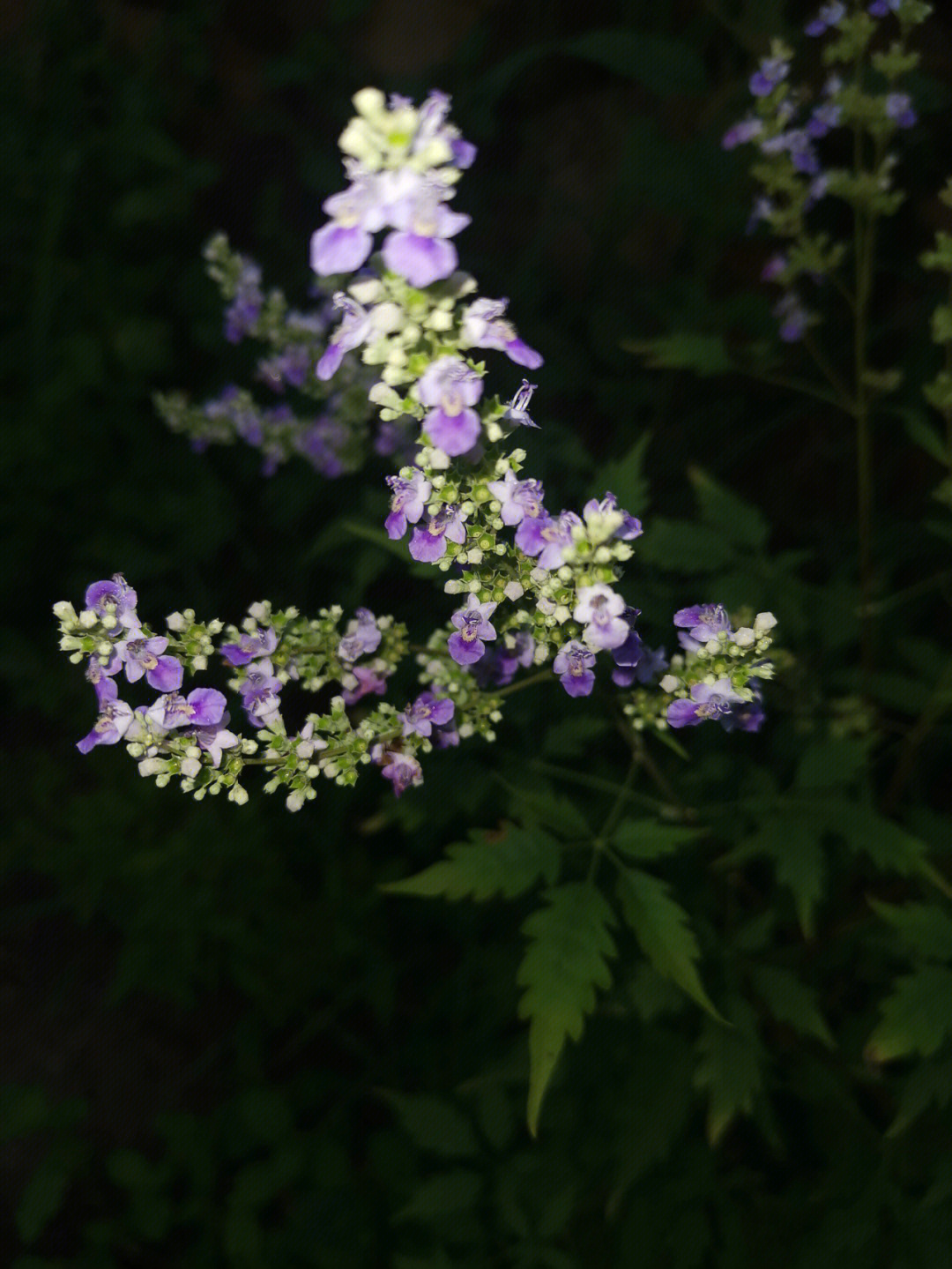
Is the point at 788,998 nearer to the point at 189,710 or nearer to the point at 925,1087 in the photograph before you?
the point at 925,1087

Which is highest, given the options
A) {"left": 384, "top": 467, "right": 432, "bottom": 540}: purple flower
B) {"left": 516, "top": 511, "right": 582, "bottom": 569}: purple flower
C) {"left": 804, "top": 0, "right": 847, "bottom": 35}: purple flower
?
{"left": 804, "top": 0, "right": 847, "bottom": 35}: purple flower

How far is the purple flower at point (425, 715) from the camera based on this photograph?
7.73 ft

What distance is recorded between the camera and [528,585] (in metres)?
2.00

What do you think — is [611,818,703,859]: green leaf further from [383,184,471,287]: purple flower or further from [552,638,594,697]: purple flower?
[383,184,471,287]: purple flower

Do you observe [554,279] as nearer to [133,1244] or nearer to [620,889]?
[620,889]

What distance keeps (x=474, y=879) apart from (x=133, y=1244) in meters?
2.84

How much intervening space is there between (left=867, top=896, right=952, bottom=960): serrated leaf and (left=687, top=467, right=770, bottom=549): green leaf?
1253mm

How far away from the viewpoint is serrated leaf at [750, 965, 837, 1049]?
2916mm

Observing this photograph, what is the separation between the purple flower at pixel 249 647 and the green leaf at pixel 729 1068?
1.69m

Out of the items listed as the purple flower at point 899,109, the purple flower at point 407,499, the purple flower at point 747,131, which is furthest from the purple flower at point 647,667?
the purple flower at point 899,109

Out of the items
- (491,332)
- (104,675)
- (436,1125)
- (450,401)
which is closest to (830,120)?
(491,332)

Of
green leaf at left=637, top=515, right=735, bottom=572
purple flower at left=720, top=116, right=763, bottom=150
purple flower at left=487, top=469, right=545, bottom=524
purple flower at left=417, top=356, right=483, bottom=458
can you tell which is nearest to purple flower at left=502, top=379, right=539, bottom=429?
purple flower at left=487, top=469, right=545, bottom=524

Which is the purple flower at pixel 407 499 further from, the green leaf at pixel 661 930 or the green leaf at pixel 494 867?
the green leaf at pixel 661 930

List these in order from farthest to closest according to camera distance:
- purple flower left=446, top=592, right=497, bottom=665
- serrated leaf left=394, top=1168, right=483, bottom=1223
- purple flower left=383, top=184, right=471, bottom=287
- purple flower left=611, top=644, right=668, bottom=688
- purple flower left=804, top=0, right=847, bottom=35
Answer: serrated leaf left=394, top=1168, right=483, bottom=1223
purple flower left=804, top=0, right=847, bottom=35
purple flower left=611, top=644, right=668, bottom=688
purple flower left=446, top=592, right=497, bottom=665
purple flower left=383, top=184, right=471, bottom=287
